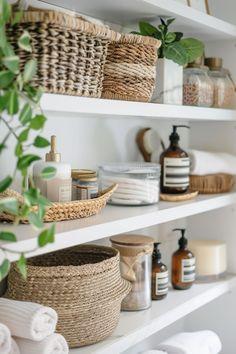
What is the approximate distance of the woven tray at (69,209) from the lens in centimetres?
134

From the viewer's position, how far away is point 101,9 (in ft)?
5.41

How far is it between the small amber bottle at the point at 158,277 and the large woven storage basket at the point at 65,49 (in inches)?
25.1

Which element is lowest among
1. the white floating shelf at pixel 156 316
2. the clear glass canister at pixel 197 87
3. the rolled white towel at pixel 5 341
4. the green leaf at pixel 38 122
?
the white floating shelf at pixel 156 316

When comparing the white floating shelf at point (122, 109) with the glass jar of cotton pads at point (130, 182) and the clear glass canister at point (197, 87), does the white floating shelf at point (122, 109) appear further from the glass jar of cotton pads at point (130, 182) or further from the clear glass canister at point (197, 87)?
the glass jar of cotton pads at point (130, 182)

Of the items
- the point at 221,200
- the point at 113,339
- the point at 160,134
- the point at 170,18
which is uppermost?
the point at 170,18

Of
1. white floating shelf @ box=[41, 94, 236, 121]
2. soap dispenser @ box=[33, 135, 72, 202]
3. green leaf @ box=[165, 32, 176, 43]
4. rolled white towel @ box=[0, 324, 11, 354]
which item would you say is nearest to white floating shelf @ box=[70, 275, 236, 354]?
rolled white towel @ box=[0, 324, 11, 354]

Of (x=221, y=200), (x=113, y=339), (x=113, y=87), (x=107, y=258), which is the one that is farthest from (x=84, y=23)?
(x=221, y=200)

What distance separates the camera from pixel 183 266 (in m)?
1.93

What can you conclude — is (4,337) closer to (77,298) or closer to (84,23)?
(77,298)

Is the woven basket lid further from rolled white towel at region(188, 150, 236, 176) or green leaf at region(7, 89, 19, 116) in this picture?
green leaf at region(7, 89, 19, 116)

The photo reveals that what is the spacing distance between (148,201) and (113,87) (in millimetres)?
361

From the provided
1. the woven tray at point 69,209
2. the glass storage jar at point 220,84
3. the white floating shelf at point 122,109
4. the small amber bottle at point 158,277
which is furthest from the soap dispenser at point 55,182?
the glass storage jar at point 220,84

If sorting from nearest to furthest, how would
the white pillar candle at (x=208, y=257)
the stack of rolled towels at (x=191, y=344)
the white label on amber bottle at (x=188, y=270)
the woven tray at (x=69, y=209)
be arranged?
1. the woven tray at (x=69, y=209)
2. the stack of rolled towels at (x=191, y=344)
3. the white label on amber bottle at (x=188, y=270)
4. the white pillar candle at (x=208, y=257)

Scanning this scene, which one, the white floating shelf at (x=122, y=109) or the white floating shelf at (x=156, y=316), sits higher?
the white floating shelf at (x=122, y=109)
